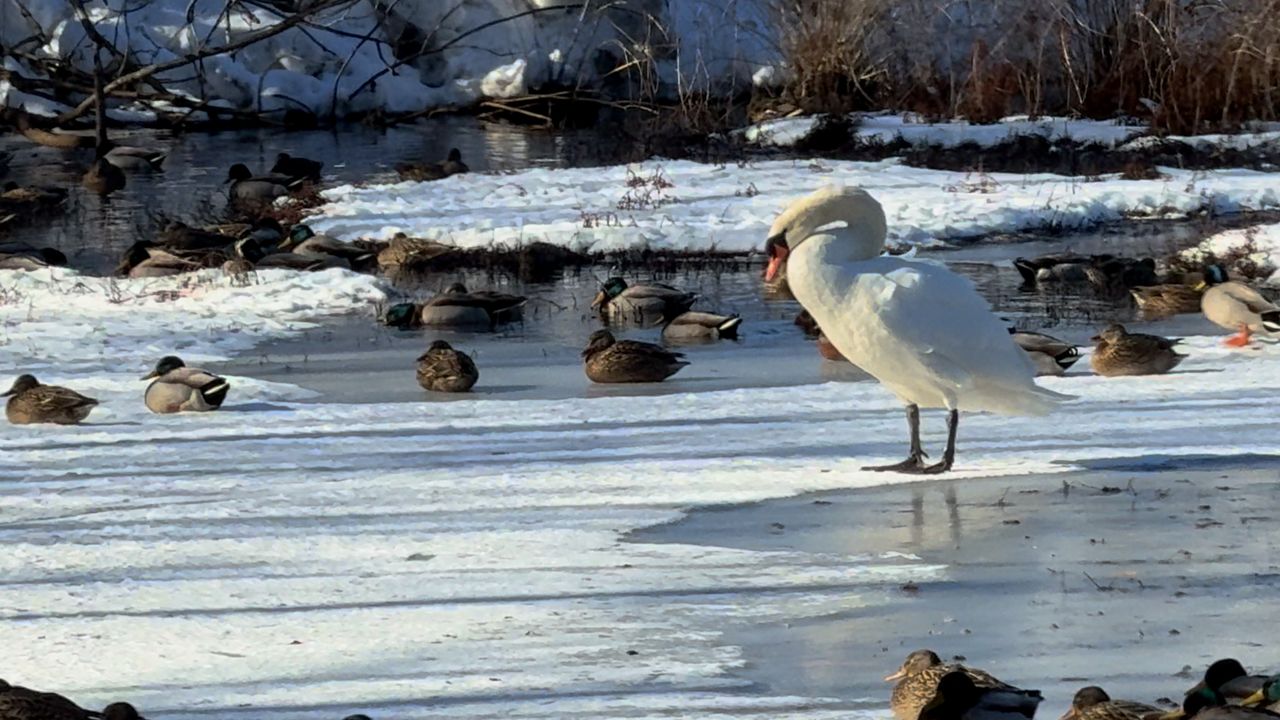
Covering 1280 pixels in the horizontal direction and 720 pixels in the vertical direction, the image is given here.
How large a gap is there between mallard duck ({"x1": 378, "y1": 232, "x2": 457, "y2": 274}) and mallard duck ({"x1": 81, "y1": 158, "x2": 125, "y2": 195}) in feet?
22.8

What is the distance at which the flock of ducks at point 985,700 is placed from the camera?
4508mm

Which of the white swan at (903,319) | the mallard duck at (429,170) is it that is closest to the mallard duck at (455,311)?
the white swan at (903,319)

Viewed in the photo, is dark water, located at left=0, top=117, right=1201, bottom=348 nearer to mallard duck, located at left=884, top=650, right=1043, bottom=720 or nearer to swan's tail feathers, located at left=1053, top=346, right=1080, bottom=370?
swan's tail feathers, located at left=1053, top=346, right=1080, bottom=370

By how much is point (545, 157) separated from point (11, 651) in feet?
62.2

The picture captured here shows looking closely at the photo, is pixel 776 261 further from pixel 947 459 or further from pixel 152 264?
pixel 152 264

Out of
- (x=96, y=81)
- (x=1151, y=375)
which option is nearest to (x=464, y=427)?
(x=1151, y=375)

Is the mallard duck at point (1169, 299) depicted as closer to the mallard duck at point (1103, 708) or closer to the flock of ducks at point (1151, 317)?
the flock of ducks at point (1151, 317)

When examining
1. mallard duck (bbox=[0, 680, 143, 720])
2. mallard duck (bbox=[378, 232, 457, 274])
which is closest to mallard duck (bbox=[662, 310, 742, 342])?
mallard duck (bbox=[378, 232, 457, 274])

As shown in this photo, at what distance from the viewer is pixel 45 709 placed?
4691 mm

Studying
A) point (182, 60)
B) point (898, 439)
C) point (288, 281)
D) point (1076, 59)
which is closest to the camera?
point (898, 439)

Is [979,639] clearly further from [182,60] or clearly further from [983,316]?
[182,60]

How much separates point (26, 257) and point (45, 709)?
35.1ft

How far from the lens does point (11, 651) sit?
218 inches

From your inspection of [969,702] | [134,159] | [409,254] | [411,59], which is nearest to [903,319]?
[969,702]
